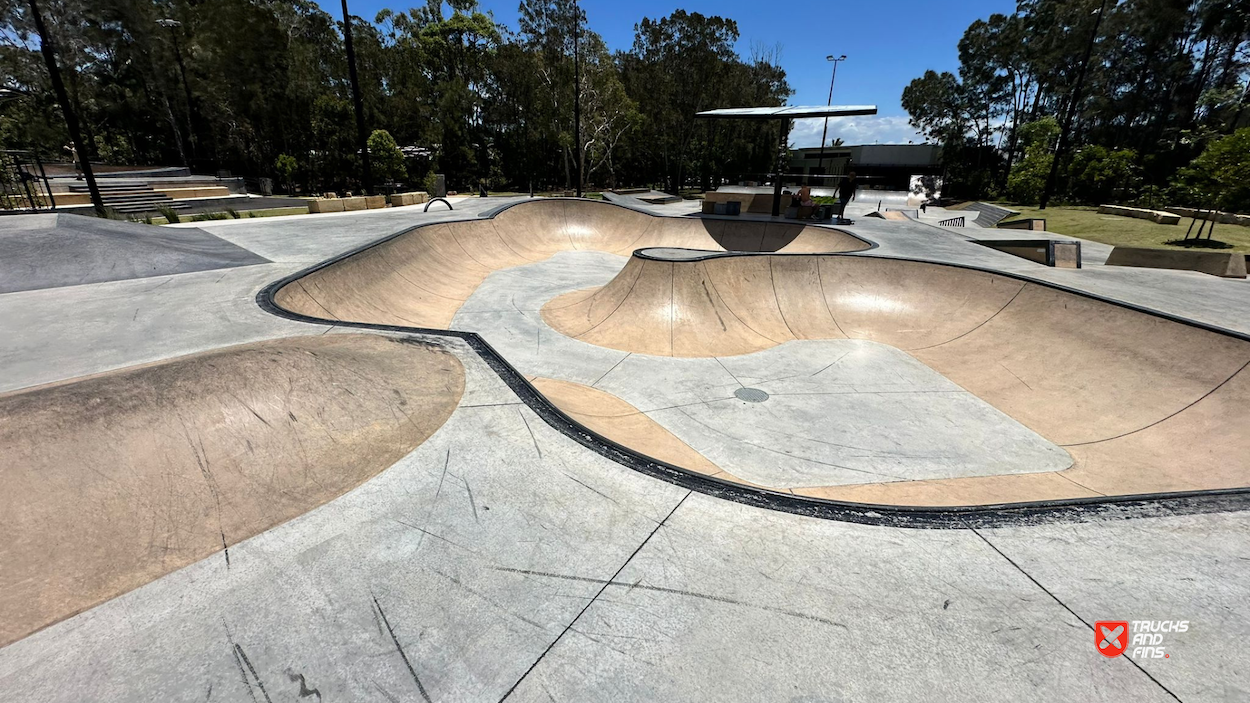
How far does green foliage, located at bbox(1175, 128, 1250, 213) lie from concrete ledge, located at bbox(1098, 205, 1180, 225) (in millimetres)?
7133

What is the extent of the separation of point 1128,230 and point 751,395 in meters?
24.8

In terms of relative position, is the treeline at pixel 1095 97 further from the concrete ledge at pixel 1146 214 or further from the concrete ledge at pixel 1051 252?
the concrete ledge at pixel 1051 252

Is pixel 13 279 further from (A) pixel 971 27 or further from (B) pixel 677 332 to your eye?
(A) pixel 971 27

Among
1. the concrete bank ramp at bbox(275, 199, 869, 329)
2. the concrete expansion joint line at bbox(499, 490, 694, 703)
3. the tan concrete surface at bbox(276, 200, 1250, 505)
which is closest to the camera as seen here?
the concrete expansion joint line at bbox(499, 490, 694, 703)

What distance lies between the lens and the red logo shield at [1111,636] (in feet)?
8.12

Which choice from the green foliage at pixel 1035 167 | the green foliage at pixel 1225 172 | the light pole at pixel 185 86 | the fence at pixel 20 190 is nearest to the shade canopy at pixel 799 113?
the green foliage at pixel 1225 172

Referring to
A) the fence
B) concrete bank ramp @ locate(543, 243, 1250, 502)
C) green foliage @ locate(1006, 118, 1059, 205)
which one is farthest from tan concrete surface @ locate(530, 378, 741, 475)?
green foliage @ locate(1006, 118, 1059, 205)

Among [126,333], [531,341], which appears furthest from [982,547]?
[126,333]

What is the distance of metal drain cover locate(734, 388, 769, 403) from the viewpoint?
8.41 m

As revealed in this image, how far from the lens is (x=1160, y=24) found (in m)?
37.7

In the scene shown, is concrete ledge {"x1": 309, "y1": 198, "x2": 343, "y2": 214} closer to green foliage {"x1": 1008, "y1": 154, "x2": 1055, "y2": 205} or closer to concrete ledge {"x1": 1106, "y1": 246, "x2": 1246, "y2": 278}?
concrete ledge {"x1": 1106, "y1": 246, "x2": 1246, "y2": 278}

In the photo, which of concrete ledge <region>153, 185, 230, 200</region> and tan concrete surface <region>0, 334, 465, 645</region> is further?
concrete ledge <region>153, 185, 230, 200</region>

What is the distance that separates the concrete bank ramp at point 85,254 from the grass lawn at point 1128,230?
99.9ft

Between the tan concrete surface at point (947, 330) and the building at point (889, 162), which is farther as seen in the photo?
the building at point (889, 162)
